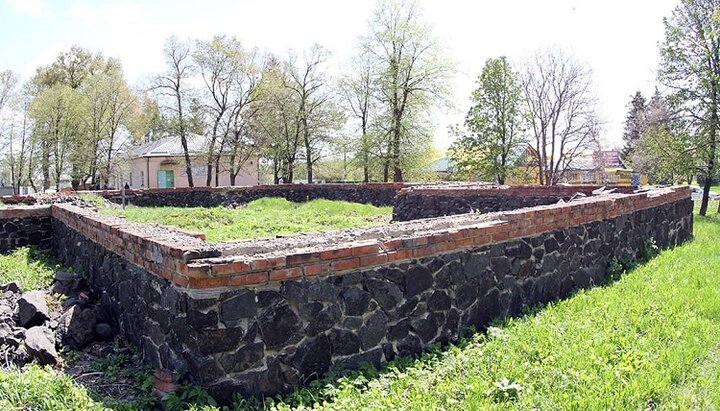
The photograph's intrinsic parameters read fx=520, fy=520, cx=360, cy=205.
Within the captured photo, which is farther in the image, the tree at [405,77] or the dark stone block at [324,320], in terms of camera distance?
the tree at [405,77]

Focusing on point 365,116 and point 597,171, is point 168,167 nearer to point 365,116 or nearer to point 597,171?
point 365,116

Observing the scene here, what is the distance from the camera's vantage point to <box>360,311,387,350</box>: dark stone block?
398 centimetres

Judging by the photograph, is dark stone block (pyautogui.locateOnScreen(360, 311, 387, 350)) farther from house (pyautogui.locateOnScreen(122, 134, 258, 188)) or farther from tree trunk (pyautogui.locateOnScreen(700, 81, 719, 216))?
house (pyautogui.locateOnScreen(122, 134, 258, 188))

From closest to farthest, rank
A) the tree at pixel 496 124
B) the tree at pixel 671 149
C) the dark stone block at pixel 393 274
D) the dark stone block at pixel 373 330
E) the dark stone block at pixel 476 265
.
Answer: the dark stone block at pixel 373 330 → the dark stone block at pixel 393 274 → the dark stone block at pixel 476 265 → the tree at pixel 671 149 → the tree at pixel 496 124

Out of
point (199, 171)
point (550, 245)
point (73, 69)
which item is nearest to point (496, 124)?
point (199, 171)

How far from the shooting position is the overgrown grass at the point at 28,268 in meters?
6.79

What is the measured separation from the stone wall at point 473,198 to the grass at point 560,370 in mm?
6550

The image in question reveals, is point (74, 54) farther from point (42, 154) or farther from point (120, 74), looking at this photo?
point (42, 154)

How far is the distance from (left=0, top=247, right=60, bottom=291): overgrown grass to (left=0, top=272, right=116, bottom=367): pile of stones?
0.63m

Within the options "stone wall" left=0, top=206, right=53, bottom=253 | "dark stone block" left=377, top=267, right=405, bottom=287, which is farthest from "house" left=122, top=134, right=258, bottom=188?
"dark stone block" left=377, top=267, right=405, bottom=287

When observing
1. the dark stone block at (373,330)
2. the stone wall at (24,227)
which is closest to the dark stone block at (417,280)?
the dark stone block at (373,330)

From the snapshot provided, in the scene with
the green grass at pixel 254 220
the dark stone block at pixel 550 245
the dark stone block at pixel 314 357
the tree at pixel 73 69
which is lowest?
the dark stone block at pixel 314 357

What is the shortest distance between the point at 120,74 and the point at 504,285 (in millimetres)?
35961

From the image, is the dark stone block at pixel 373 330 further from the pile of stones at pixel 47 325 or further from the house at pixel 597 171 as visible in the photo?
the house at pixel 597 171
